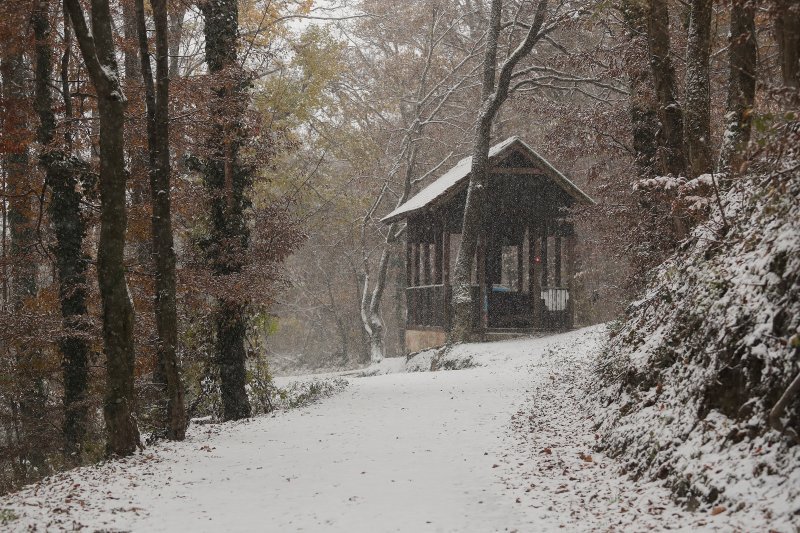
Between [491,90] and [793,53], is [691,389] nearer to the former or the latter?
[793,53]

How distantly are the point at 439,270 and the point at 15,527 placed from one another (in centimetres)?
1987

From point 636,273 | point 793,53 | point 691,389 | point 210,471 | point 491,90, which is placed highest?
point 491,90

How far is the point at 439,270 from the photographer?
2528cm

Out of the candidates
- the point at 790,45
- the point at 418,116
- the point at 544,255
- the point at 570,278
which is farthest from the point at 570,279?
the point at 790,45

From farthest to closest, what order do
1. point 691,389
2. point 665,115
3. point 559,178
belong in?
point 559,178
point 665,115
point 691,389

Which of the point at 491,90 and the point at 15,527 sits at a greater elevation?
the point at 491,90

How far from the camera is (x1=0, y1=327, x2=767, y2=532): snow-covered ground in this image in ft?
20.4

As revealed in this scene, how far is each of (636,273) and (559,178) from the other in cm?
975

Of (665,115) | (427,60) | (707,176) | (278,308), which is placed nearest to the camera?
(707,176)

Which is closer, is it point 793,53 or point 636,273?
point 793,53

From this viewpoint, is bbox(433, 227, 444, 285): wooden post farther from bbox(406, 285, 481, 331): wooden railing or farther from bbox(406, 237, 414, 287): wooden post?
bbox(406, 237, 414, 287): wooden post

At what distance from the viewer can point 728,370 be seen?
19.2 feet

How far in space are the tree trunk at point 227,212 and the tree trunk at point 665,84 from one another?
23.1ft

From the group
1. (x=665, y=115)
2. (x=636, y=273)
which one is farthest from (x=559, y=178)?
(x=665, y=115)
